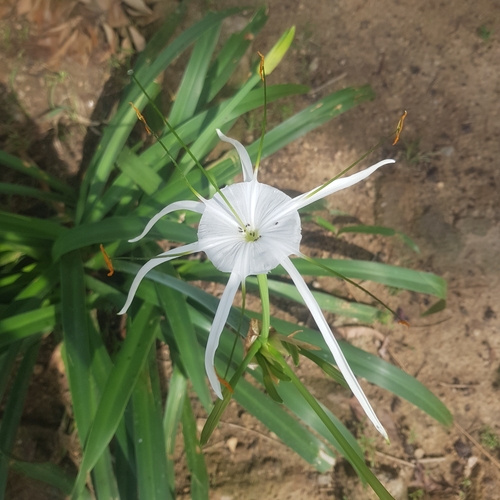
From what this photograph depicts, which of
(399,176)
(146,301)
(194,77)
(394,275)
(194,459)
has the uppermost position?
(399,176)

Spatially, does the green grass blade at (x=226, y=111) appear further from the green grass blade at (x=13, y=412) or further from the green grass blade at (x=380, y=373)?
the green grass blade at (x=13, y=412)

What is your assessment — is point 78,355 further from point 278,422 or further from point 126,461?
point 278,422

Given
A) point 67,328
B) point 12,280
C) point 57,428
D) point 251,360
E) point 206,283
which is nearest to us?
point 251,360

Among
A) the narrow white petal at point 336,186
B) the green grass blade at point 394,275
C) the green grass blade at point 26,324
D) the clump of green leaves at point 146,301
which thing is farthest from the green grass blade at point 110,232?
the narrow white petal at point 336,186

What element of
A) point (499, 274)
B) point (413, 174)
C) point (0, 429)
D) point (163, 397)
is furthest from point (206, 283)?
point (499, 274)

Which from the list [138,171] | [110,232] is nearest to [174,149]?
[138,171]

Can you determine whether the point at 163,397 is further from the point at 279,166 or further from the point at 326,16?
the point at 326,16
